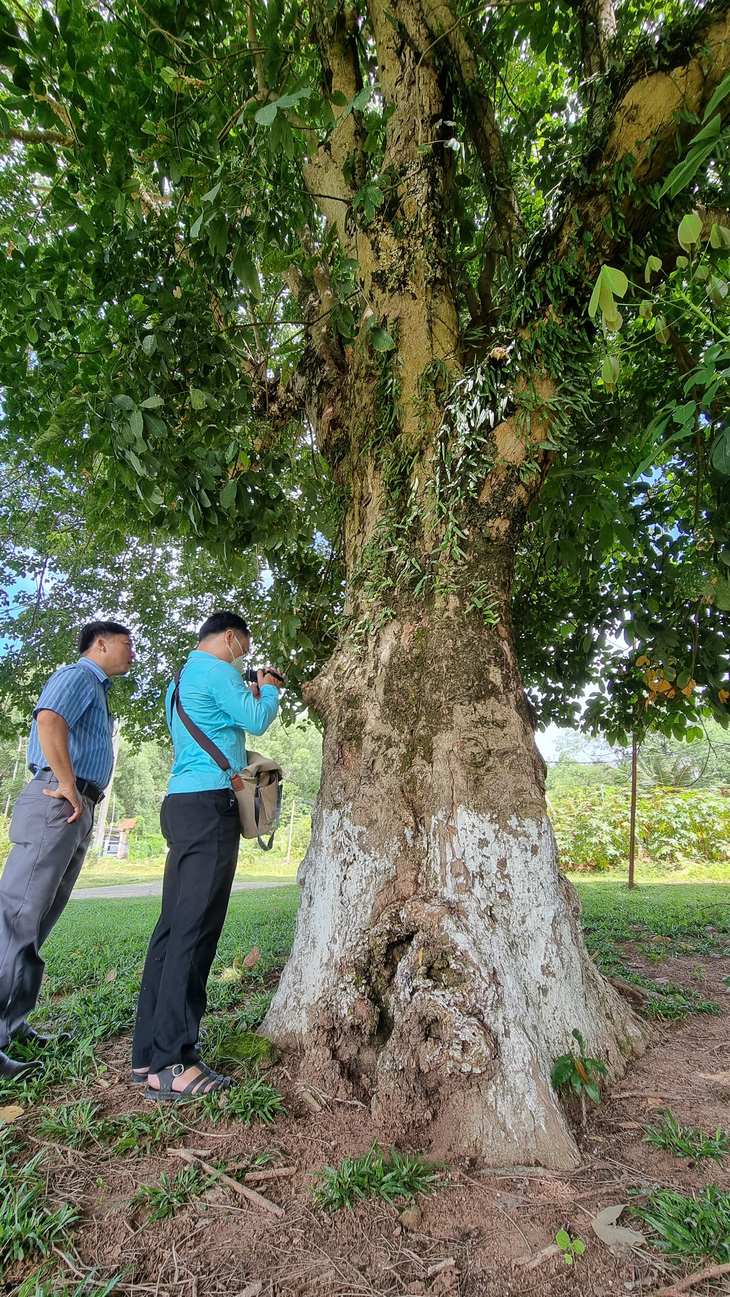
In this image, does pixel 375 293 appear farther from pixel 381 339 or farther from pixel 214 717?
pixel 214 717

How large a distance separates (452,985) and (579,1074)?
0.54 meters

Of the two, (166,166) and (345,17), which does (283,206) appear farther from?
(345,17)

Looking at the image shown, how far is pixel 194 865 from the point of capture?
2.53 meters

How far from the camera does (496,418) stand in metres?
2.83

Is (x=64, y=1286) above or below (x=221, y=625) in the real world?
below

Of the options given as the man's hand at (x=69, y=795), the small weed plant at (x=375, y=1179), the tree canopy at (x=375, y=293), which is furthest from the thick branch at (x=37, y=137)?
the small weed plant at (x=375, y=1179)

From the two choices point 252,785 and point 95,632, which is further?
point 95,632

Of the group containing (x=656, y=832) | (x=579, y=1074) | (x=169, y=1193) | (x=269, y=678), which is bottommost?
(x=169, y=1193)

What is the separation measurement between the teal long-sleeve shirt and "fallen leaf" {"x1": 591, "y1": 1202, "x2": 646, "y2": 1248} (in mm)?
1753

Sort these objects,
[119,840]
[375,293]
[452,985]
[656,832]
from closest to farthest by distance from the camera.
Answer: [452,985] → [375,293] → [656,832] → [119,840]

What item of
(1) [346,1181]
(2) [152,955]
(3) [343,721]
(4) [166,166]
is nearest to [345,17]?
(4) [166,166]

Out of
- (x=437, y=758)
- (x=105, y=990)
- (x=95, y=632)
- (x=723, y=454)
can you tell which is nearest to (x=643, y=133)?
(x=723, y=454)

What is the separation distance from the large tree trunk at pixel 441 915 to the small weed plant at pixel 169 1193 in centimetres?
57

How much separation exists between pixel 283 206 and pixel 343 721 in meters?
2.64
